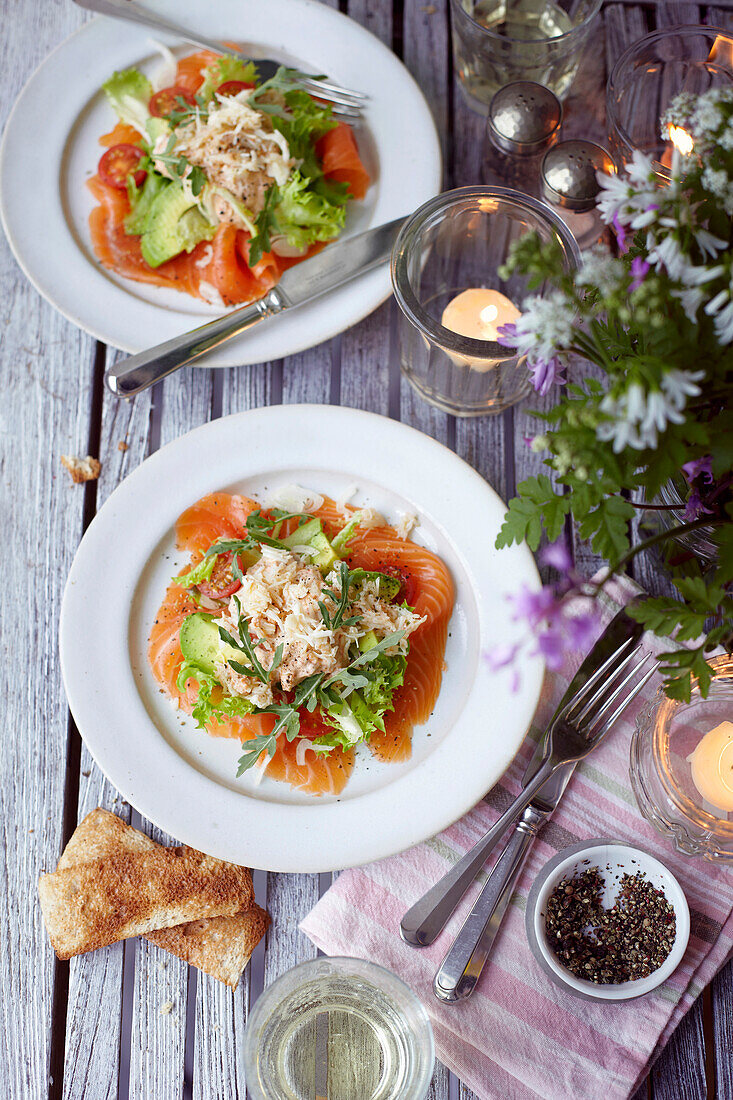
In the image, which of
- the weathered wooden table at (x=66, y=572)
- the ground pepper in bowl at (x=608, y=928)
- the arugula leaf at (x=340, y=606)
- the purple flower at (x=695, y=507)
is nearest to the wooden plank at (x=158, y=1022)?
the weathered wooden table at (x=66, y=572)

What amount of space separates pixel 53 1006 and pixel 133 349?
1307mm

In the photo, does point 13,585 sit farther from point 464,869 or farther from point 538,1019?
point 538,1019

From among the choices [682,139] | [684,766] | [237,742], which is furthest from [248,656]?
[682,139]

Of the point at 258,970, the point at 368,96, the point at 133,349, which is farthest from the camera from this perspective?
the point at 368,96

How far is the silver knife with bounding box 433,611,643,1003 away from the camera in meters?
1.51

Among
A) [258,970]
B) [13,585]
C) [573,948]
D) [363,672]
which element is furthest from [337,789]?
[13,585]

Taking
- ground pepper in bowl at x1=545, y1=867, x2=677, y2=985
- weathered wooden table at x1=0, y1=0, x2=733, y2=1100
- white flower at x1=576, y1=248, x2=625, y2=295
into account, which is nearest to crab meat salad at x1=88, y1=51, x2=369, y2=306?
weathered wooden table at x1=0, y1=0, x2=733, y2=1100

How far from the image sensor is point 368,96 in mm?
1876

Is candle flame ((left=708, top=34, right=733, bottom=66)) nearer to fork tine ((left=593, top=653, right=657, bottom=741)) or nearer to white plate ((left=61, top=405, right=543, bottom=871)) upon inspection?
white plate ((left=61, top=405, right=543, bottom=871))

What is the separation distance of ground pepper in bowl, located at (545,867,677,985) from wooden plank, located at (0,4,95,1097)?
3.17 feet

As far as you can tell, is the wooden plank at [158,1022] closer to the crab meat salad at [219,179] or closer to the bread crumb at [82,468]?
the bread crumb at [82,468]

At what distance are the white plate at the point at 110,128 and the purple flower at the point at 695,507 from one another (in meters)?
0.80

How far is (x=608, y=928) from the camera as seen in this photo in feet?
4.95

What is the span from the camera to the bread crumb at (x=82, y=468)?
6.06ft
